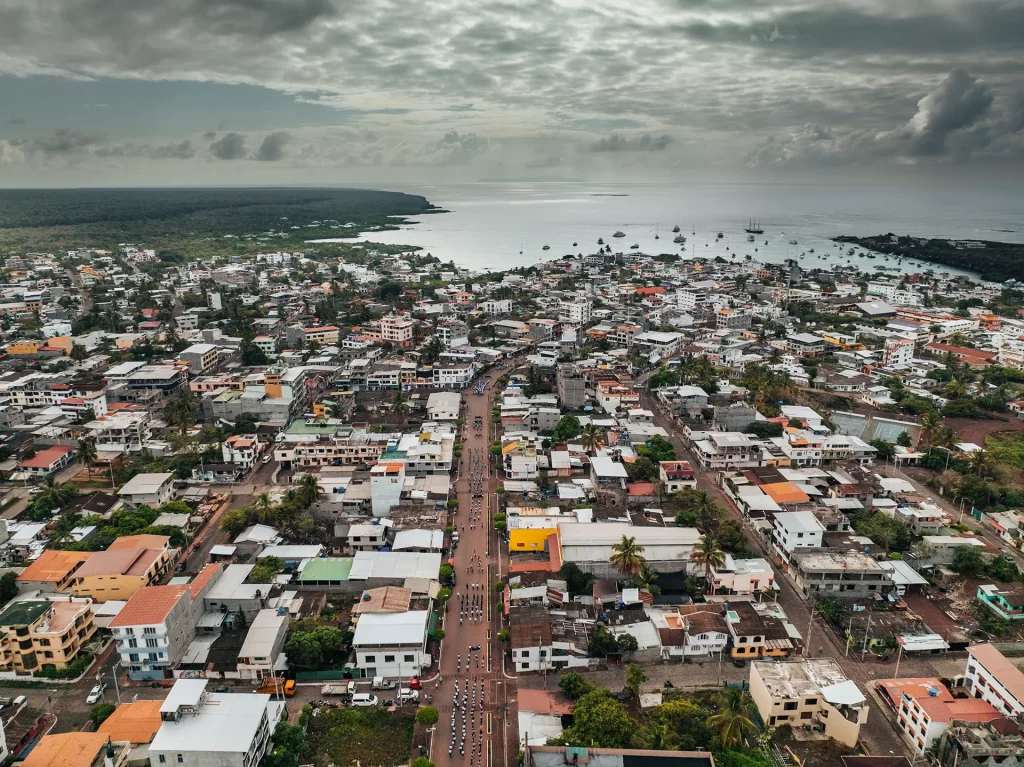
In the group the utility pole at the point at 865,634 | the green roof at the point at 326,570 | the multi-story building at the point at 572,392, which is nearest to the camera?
the utility pole at the point at 865,634

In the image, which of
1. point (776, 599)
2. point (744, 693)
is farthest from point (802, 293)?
point (744, 693)

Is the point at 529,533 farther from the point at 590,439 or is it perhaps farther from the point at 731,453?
the point at 731,453

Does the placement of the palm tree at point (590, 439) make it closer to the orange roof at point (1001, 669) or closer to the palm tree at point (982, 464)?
the palm tree at point (982, 464)

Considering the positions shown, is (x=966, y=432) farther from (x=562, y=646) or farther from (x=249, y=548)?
(x=249, y=548)

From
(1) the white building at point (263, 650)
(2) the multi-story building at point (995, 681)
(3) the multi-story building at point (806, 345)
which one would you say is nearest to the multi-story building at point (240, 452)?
(1) the white building at point (263, 650)

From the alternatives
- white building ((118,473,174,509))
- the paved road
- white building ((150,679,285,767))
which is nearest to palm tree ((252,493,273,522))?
white building ((118,473,174,509))

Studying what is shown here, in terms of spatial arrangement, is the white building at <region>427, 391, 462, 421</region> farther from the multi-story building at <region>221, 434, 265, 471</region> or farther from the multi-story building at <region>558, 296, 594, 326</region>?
the multi-story building at <region>558, 296, 594, 326</region>

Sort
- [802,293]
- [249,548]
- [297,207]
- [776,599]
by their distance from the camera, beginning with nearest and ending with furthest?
[776,599], [249,548], [802,293], [297,207]
